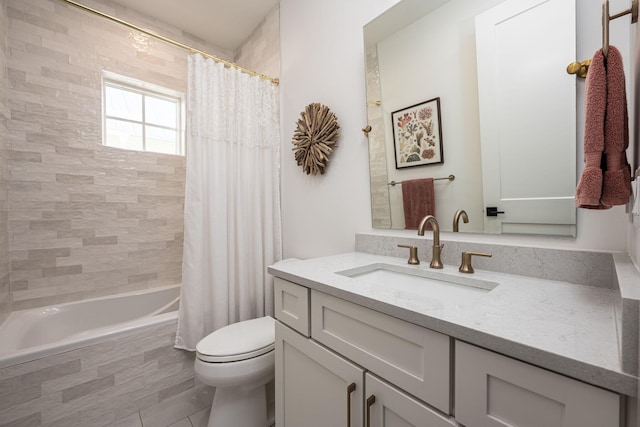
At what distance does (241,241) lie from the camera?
1777 millimetres

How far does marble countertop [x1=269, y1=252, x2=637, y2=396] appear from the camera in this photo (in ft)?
1.30

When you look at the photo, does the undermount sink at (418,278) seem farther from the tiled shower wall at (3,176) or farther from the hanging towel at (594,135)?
the tiled shower wall at (3,176)

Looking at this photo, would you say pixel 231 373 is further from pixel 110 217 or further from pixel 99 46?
pixel 99 46

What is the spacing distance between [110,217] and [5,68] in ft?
3.52

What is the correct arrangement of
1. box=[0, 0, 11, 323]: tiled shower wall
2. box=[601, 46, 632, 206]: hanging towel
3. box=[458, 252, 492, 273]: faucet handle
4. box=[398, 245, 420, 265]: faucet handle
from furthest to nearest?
box=[0, 0, 11, 323]: tiled shower wall → box=[398, 245, 420, 265]: faucet handle → box=[458, 252, 492, 273]: faucet handle → box=[601, 46, 632, 206]: hanging towel

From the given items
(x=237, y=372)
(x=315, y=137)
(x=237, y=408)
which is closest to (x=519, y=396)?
(x=237, y=372)

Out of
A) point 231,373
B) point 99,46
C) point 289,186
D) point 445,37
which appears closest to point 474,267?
point 445,37

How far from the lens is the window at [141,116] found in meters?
2.07

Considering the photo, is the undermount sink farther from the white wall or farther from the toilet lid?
the toilet lid

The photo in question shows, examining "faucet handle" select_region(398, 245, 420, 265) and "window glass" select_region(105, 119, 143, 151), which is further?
"window glass" select_region(105, 119, 143, 151)

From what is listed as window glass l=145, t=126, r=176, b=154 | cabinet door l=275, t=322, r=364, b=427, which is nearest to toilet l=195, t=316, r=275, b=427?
cabinet door l=275, t=322, r=364, b=427

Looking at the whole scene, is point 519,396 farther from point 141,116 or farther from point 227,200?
point 141,116

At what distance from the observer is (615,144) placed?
54 centimetres

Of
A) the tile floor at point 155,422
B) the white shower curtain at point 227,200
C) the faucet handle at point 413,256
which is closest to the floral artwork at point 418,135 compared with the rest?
the faucet handle at point 413,256
